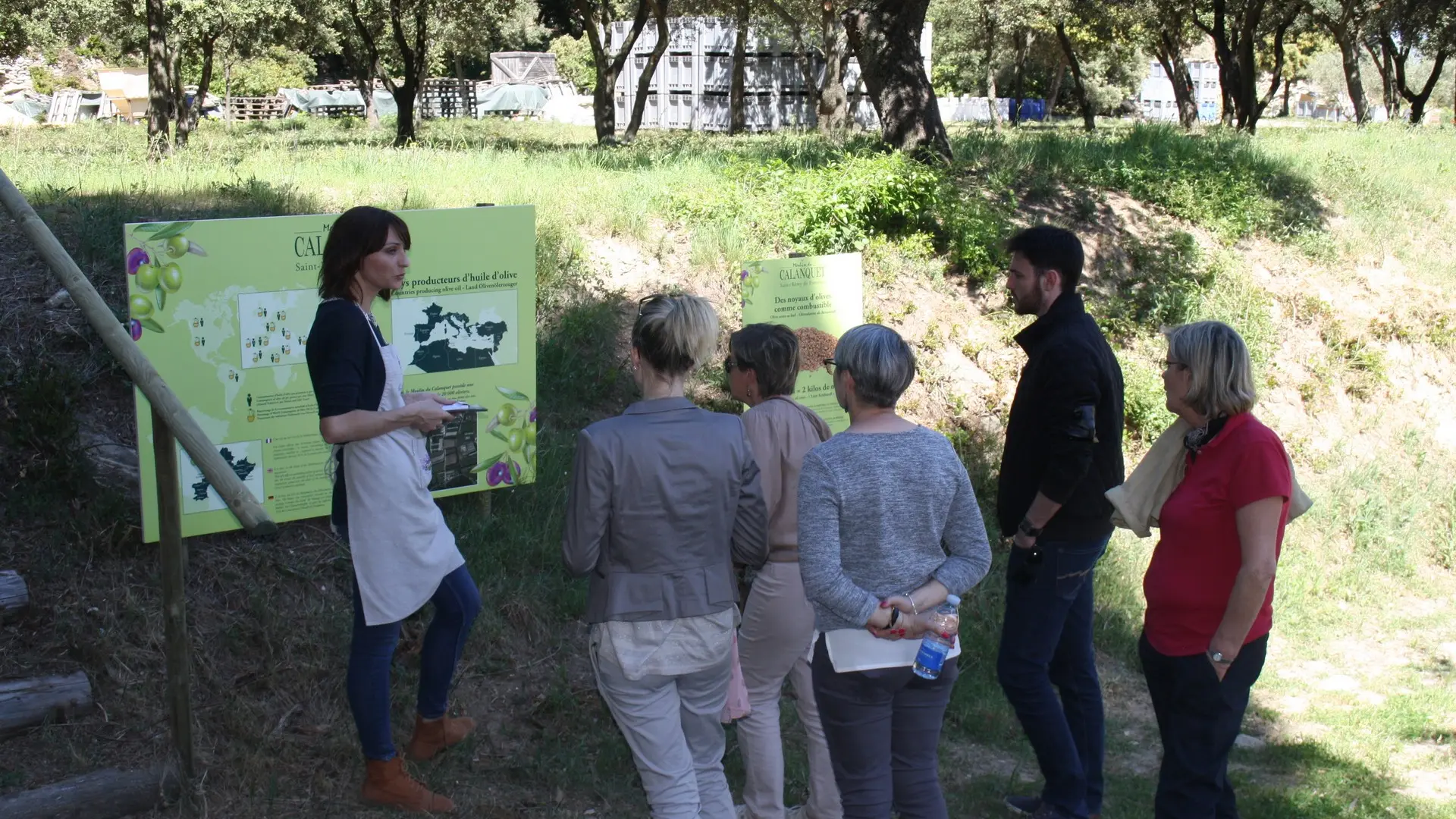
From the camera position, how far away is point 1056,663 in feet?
14.9

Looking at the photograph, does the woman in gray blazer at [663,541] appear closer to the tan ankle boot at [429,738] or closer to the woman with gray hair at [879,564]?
the woman with gray hair at [879,564]

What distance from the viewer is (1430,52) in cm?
3581

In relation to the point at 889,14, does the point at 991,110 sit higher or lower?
higher

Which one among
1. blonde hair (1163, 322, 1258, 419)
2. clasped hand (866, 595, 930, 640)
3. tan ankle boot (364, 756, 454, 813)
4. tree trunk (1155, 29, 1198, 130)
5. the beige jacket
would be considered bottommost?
tan ankle boot (364, 756, 454, 813)

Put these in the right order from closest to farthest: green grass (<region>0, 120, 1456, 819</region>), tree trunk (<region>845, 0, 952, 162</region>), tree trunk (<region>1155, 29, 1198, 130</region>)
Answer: green grass (<region>0, 120, 1456, 819</region>), tree trunk (<region>845, 0, 952, 162</region>), tree trunk (<region>1155, 29, 1198, 130</region>)

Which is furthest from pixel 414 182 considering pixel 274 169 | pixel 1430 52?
pixel 1430 52

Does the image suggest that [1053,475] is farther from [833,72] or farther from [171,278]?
[833,72]

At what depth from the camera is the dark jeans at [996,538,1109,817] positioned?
4.20m

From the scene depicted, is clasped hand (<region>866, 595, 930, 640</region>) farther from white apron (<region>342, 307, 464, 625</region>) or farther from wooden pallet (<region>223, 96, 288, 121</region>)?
wooden pallet (<region>223, 96, 288, 121</region>)

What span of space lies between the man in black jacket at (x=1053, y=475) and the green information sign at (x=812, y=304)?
1786 millimetres

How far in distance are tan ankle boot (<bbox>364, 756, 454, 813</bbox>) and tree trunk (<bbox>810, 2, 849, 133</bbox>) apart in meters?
22.9

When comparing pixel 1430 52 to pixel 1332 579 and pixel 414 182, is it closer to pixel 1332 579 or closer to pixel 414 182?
pixel 1332 579

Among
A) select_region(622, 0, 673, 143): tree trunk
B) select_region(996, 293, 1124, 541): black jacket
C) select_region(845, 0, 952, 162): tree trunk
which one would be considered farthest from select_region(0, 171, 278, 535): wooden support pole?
select_region(622, 0, 673, 143): tree trunk

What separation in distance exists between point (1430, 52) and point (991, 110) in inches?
513
